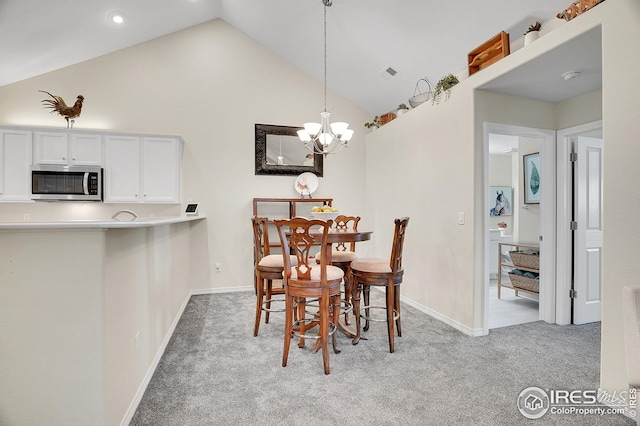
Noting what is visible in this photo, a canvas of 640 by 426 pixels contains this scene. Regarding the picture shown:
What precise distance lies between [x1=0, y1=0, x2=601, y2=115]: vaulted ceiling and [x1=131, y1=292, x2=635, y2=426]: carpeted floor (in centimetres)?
231

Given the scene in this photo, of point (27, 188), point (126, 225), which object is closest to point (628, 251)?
point (126, 225)

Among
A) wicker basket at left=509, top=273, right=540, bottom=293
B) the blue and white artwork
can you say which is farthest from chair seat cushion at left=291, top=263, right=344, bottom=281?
the blue and white artwork

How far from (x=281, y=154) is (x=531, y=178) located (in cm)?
362

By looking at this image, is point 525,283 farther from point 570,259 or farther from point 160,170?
point 160,170

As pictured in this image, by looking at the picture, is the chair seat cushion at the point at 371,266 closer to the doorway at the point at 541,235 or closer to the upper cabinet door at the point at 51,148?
the doorway at the point at 541,235

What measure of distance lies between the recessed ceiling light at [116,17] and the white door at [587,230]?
206 inches

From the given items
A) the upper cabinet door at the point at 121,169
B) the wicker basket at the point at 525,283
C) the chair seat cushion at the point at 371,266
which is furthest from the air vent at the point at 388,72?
the upper cabinet door at the point at 121,169

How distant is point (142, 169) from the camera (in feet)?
13.4

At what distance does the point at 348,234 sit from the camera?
8.61 ft

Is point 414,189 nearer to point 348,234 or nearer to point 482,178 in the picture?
point 482,178

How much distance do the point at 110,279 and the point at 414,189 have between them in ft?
10.9

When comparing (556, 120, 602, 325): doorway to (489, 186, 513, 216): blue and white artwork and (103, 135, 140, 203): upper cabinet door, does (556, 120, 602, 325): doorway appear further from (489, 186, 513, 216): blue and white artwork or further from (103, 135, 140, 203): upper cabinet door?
(103, 135, 140, 203): upper cabinet door

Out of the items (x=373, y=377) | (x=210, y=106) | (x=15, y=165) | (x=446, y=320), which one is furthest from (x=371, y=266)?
(x=15, y=165)

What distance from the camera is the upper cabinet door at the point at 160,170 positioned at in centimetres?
409
